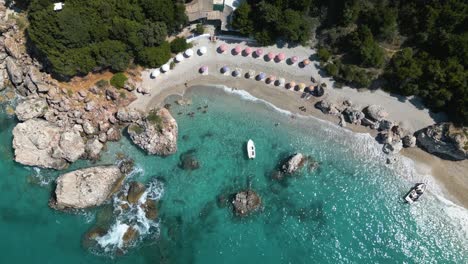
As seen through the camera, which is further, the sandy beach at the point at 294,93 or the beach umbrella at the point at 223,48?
the beach umbrella at the point at 223,48

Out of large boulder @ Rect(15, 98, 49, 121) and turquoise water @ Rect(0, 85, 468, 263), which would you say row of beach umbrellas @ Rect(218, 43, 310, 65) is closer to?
turquoise water @ Rect(0, 85, 468, 263)

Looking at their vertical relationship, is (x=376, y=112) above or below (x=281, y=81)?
below

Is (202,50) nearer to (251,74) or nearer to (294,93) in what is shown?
(251,74)

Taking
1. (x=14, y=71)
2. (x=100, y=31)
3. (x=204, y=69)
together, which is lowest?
(x=14, y=71)

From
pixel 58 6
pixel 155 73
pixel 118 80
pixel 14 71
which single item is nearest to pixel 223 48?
pixel 155 73

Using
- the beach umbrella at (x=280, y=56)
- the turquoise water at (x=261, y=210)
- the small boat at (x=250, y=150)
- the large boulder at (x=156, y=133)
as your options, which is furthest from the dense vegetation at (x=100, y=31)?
the small boat at (x=250, y=150)

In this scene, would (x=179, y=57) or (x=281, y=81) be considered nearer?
(x=281, y=81)

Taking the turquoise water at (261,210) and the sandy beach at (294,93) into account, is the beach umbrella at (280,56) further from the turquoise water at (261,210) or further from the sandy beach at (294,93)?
the turquoise water at (261,210)
